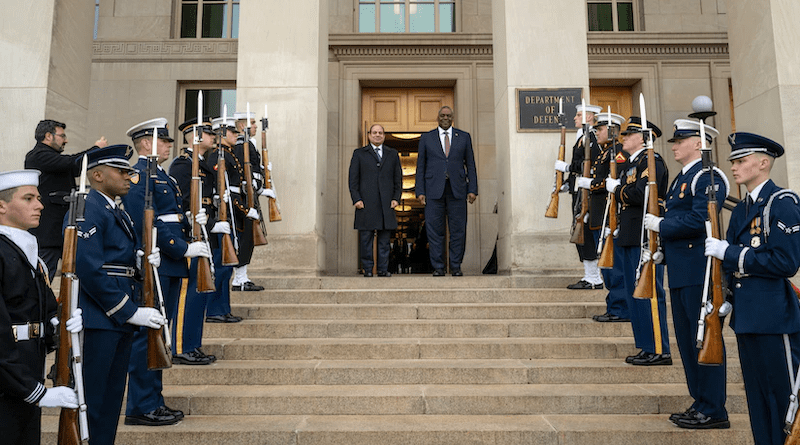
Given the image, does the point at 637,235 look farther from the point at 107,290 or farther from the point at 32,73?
the point at 32,73

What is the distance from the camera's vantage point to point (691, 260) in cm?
433

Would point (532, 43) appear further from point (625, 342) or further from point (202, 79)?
point (202, 79)

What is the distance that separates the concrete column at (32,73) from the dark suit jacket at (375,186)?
12.7 ft

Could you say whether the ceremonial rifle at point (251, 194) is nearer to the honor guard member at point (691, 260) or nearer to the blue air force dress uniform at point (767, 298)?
the honor guard member at point (691, 260)

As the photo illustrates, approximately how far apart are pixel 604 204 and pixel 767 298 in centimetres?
352

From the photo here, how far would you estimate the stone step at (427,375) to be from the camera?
16.9 feet

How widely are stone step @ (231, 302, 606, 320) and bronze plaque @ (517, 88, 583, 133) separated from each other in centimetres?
327

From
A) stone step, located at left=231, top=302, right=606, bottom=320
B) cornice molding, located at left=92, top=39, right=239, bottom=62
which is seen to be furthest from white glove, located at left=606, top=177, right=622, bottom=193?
cornice molding, located at left=92, top=39, right=239, bottom=62

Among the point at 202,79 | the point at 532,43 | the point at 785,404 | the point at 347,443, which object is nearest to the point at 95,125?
the point at 202,79

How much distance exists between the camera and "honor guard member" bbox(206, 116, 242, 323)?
246 inches

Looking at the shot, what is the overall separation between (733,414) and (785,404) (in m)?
1.48

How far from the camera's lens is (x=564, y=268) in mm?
8445

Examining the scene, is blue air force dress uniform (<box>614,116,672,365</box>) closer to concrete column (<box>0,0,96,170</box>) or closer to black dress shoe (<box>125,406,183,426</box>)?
black dress shoe (<box>125,406,183,426</box>)

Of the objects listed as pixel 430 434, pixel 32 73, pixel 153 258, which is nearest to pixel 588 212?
pixel 430 434
